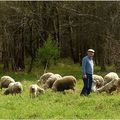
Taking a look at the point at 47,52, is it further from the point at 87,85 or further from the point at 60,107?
the point at 60,107

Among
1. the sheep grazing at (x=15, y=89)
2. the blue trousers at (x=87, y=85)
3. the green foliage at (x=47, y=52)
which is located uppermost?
the blue trousers at (x=87, y=85)

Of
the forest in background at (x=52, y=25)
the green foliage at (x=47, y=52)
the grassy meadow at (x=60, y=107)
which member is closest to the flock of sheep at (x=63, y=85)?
the grassy meadow at (x=60, y=107)

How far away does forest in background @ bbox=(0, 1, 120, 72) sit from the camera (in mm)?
35688

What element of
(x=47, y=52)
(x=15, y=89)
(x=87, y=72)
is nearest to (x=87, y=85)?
(x=87, y=72)

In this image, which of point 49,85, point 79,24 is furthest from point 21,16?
point 49,85

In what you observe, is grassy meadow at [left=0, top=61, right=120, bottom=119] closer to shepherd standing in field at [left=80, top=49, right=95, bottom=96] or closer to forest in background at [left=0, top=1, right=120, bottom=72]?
shepherd standing in field at [left=80, top=49, right=95, bottom=96]

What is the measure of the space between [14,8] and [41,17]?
3849 mm

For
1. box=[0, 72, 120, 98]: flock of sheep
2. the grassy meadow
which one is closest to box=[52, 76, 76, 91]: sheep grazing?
box=[0, 72, 120, 98]: flock of sheep

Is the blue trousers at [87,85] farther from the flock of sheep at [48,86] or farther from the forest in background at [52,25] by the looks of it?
the forest in background at [52,25]

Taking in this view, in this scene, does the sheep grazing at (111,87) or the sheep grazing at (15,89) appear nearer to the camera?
the sheep grazing at (111,87)

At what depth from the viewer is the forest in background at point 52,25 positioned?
35688mm

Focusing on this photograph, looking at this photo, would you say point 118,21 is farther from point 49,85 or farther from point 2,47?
point 49,85

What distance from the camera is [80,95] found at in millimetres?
16922

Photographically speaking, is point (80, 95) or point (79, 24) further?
point (79, 24)
